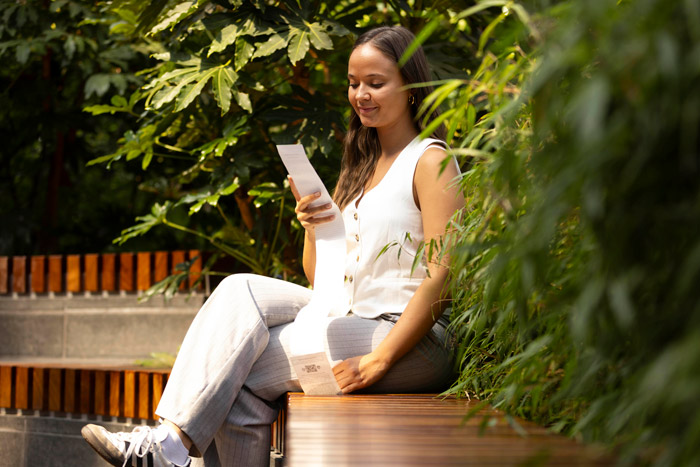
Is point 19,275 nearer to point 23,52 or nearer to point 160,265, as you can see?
point 160,265

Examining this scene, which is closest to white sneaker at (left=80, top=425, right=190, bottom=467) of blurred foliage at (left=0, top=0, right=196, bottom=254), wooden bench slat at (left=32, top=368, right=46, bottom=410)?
wooden bench slat at (left=32, top=368, right=46, bottom=410)

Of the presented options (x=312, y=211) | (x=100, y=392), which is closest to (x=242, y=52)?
(x=312, y=211)

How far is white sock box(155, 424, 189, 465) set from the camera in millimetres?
1746

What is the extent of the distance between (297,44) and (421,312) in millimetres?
1329

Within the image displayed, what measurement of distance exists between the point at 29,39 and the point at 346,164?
2539mm

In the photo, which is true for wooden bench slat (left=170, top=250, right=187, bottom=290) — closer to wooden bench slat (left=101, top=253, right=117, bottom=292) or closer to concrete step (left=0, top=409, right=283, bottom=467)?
wooden bench slat (left=101, top=253, right=117, bottom=292)

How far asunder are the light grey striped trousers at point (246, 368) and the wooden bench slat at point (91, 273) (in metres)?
2.05

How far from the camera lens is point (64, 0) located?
390 centimetres

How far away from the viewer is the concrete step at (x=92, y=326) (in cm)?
366

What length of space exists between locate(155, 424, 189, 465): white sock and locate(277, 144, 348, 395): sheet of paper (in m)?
0.30

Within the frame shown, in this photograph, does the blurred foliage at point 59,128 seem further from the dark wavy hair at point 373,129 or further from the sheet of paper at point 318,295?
the sheet of paper at point 318,295

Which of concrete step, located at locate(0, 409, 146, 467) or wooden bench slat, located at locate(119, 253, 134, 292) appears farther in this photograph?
wooden bench slat, located at locate(119, 253, 134, 292)

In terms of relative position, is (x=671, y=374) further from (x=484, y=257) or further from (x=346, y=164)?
(x=346, y=164)

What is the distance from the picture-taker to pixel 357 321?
192 cm
